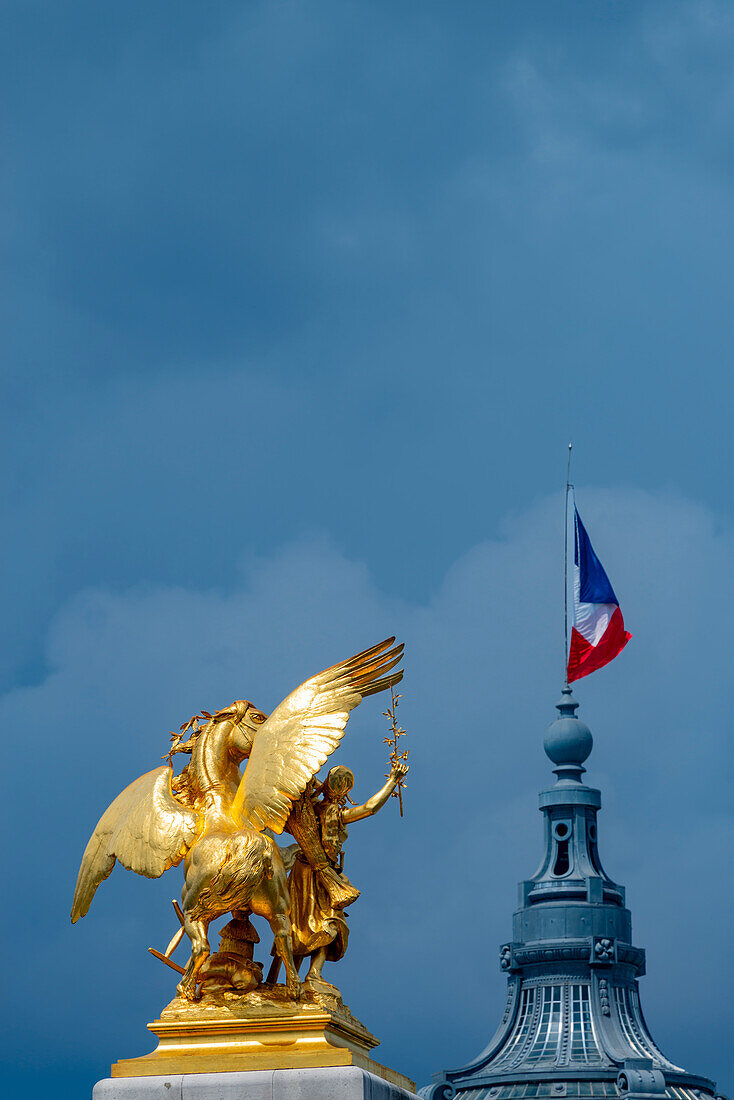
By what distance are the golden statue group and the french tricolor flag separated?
A: 45868mm

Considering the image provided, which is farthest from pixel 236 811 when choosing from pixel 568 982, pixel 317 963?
pixel 568 982

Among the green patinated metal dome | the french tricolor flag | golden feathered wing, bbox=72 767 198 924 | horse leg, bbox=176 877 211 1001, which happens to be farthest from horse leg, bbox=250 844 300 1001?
the green patinated metal dome

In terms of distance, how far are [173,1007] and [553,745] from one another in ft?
217

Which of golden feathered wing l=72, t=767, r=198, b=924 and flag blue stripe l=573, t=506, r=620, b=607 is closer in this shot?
golden feathered wing l=72, t=767, r=198, b=924

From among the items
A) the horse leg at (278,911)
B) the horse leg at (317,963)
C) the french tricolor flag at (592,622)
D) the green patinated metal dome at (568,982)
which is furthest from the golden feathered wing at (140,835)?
the green patinated metal dome at (568,982)

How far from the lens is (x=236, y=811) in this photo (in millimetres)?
25422

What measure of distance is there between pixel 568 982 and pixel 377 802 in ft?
205

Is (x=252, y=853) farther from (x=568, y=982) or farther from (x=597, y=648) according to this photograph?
(x=568, y=982)

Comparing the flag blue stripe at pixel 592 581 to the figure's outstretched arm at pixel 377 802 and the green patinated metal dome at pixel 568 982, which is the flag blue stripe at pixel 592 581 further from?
the figure's outstretched arm at pixel 377 802

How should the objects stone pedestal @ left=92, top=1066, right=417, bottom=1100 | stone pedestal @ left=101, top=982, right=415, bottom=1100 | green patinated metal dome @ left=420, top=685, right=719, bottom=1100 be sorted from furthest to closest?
green patinated metal dome @ left=420, top=685, right=719, bottom=1100, stone pedestal @ left=101, top=982, right=415, bottom=1100, stone pedestal @ left=92, top=1066, right=417, bottom=1100

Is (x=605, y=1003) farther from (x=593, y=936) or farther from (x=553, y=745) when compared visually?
(x=553, y=745)

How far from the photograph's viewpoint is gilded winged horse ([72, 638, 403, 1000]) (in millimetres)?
24719

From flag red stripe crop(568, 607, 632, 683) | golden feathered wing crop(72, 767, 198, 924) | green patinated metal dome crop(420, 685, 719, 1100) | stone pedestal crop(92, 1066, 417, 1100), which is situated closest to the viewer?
stone pedestal crop(92, 1066, 417, 1100)

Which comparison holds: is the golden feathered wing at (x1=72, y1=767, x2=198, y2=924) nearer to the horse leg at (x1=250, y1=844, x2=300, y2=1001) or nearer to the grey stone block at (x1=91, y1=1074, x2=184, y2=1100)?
the horse leg at (x1=250, y1=844, x2=300, y2=1001)
